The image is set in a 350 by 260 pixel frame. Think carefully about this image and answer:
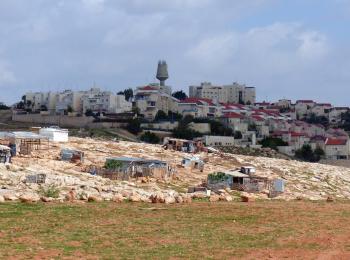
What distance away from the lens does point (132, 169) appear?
36125 mm

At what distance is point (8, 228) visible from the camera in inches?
617

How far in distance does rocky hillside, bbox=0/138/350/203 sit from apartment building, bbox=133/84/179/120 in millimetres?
67974

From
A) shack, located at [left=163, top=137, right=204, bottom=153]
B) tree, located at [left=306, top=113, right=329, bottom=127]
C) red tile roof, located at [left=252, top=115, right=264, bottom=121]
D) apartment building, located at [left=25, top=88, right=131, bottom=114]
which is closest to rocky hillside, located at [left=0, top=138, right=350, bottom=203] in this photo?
shack, located at [left=163, top=137, right=204, bottom=153]

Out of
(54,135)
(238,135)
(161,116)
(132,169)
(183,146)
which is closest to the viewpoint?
(132,169)

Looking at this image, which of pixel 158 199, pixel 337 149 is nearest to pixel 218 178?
pixel 158 199

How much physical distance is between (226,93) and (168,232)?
157 m

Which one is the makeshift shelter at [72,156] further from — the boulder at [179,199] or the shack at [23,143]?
the boulder at [179,199]

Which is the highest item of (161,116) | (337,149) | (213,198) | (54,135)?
(161,116)

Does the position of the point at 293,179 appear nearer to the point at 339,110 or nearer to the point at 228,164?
the point at 228,164

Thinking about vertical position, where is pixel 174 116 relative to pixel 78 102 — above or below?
below

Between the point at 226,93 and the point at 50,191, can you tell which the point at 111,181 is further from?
the point at 226,93

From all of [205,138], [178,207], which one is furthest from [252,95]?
[178,207]

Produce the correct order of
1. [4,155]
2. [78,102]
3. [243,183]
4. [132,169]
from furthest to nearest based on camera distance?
[78,102] < [132,169] < [243,183] < [4,155]

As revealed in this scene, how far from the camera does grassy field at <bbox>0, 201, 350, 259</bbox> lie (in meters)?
13.4
